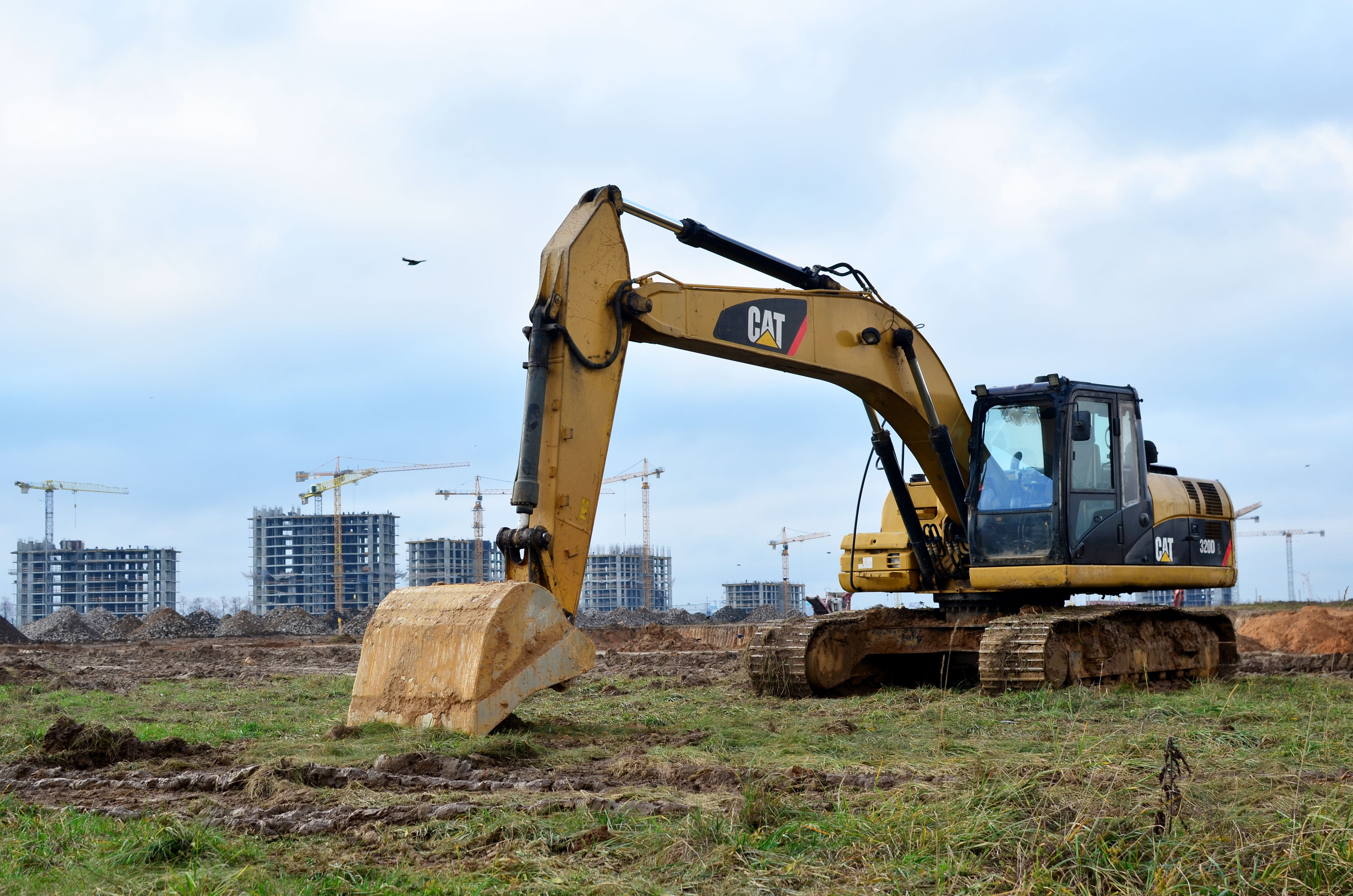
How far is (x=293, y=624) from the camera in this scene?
44.7m

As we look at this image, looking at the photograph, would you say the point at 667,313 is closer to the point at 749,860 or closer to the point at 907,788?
the point at 907,788

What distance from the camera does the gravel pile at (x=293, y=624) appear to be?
44.1 m

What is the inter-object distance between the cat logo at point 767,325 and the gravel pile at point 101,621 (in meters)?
37.5

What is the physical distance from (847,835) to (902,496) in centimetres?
787

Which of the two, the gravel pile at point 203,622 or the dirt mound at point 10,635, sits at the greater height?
the dirt mound at point 10,635

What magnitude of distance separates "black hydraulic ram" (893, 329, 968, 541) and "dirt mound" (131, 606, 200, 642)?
108ft

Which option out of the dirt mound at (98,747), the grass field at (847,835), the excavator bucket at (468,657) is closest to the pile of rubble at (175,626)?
the excavator bucket at (468,657)

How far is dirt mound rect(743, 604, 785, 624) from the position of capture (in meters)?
45.8

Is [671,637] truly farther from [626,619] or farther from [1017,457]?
[1017,457]

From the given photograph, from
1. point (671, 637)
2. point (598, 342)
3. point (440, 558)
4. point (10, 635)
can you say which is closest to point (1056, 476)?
point (598, 342)

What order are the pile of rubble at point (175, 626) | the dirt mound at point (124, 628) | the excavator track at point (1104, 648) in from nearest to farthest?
the excavator track at point (1104, 648) < the pile of rubble at point (175, 626) < the dirt mound at point (124, 628)

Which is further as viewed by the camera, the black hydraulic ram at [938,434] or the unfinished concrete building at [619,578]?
the unfinished concrete building at [619,578]

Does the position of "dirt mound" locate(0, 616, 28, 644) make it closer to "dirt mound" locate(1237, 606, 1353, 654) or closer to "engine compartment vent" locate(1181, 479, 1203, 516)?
"dirt mound" locate(1237, 606, 1353, 654)

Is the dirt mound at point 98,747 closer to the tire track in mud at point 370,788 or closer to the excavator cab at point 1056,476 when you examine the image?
the tire track in mud at point 370,788
